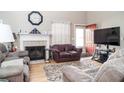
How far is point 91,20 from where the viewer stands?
6043 mm

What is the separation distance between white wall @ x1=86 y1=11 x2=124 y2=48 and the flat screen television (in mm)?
238

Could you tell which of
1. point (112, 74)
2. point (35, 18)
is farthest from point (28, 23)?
point (112, 74)

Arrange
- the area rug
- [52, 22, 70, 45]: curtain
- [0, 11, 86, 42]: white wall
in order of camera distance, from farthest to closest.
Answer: [52, 22, 70, 45]: curtain, [0, 11, 86, 42]: white wall, the area rug

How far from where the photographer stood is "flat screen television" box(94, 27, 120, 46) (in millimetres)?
4258

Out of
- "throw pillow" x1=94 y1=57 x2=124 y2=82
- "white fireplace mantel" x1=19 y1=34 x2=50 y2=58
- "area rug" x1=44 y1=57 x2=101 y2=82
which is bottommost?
"area rug" x1=44 y1=57 x2=101 y2=82

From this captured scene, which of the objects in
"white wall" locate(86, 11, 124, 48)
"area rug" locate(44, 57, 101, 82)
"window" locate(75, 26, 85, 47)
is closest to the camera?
"area rug" locate(44, 57, 101, 82)

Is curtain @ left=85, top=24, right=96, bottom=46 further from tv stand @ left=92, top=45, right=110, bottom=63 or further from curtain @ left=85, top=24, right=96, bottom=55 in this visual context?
tv stand @ left=92, top=45, right=110, bottom=63

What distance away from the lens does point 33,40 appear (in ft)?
17.0

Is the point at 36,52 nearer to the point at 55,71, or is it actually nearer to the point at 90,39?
the point at 55,71

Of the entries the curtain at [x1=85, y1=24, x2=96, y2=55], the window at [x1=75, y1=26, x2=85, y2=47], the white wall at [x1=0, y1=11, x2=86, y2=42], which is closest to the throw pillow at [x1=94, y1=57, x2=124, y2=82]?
the white wall at [x1=0, y1=11, x2=86, y2=42]

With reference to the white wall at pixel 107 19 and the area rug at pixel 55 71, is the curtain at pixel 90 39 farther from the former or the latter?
the area rug at pixel 55 71

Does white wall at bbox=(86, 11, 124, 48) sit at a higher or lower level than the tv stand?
higher
